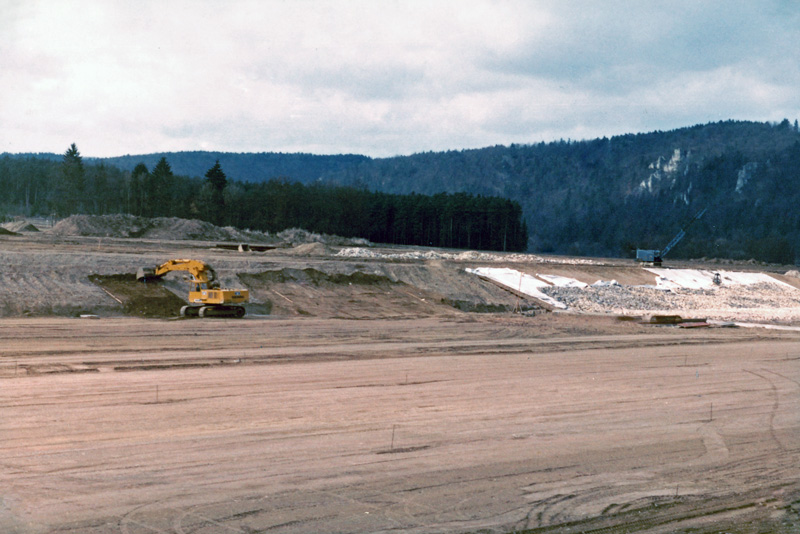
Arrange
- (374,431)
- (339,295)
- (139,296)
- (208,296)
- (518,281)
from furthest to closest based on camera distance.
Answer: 1. (518,281)
2. (339,295)
3. (139,296)
4. (208,296)
5. (374,431)

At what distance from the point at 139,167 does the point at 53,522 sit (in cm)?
9530

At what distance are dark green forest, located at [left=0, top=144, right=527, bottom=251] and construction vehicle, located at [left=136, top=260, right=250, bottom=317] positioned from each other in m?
65.9

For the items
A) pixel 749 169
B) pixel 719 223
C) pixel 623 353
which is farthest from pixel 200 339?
pixel 749 169

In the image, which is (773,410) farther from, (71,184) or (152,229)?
(71,184)

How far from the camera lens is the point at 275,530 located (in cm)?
757

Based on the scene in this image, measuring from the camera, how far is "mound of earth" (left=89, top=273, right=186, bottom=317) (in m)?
26.6

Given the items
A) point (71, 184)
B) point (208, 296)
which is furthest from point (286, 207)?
point (208, 296)

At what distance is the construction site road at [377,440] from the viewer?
8.21 m

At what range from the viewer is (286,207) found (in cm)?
9838

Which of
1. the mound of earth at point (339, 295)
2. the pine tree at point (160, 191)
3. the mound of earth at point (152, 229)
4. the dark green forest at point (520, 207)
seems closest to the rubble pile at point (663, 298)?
the mound of earth at point (339, 295)

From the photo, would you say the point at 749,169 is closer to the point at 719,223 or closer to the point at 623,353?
the point at 719,223

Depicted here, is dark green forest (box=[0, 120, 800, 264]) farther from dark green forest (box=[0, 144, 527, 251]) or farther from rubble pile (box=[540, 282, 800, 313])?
rubble pile (box=[540, 282, 800, 313])

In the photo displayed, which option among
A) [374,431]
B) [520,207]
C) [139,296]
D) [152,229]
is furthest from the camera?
[520,207]

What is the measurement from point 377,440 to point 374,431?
535 mm
